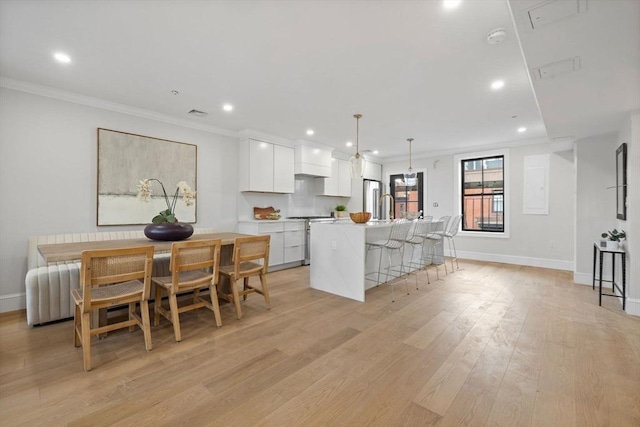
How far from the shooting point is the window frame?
19.7 feet

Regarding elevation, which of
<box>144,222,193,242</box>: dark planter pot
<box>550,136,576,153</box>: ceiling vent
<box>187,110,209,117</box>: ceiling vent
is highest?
<box>187,110,209,117</box>: ceiling vent

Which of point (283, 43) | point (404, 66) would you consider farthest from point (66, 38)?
point (404, 66)

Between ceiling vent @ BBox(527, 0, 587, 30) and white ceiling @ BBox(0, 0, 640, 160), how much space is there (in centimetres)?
3

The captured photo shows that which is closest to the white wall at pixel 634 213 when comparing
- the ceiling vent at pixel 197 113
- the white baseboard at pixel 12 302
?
the ceiling vent at pixel 197 113

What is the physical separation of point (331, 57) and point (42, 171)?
11.8ft

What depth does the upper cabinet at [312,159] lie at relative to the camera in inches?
232

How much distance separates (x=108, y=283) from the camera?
85.9 inches

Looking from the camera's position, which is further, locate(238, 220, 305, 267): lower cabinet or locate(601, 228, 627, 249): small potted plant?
locate(238, 220, 305, 267): lower cabinet

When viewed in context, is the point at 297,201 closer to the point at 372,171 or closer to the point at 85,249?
the point at 372,171

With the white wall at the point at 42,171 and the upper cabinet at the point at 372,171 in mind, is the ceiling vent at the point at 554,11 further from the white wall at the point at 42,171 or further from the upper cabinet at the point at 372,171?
the upper cabinet at the point at 372,171

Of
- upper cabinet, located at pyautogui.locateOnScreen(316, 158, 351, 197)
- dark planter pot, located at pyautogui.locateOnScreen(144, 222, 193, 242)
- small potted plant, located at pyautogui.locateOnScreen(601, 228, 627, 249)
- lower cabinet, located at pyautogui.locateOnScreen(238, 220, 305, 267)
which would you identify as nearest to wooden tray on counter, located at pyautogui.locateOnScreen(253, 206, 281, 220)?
lower cabinet, located at pyautogui.locateOnScreen(238, 220, 305, 267)

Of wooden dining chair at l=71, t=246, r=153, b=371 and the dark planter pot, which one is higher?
the dark planter pot

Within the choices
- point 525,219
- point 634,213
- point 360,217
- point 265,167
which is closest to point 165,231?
point 360,217

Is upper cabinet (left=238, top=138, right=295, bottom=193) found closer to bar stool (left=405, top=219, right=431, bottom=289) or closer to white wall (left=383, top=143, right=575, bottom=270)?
bar stool (left=405, top=219, right=431, bottom=289)
